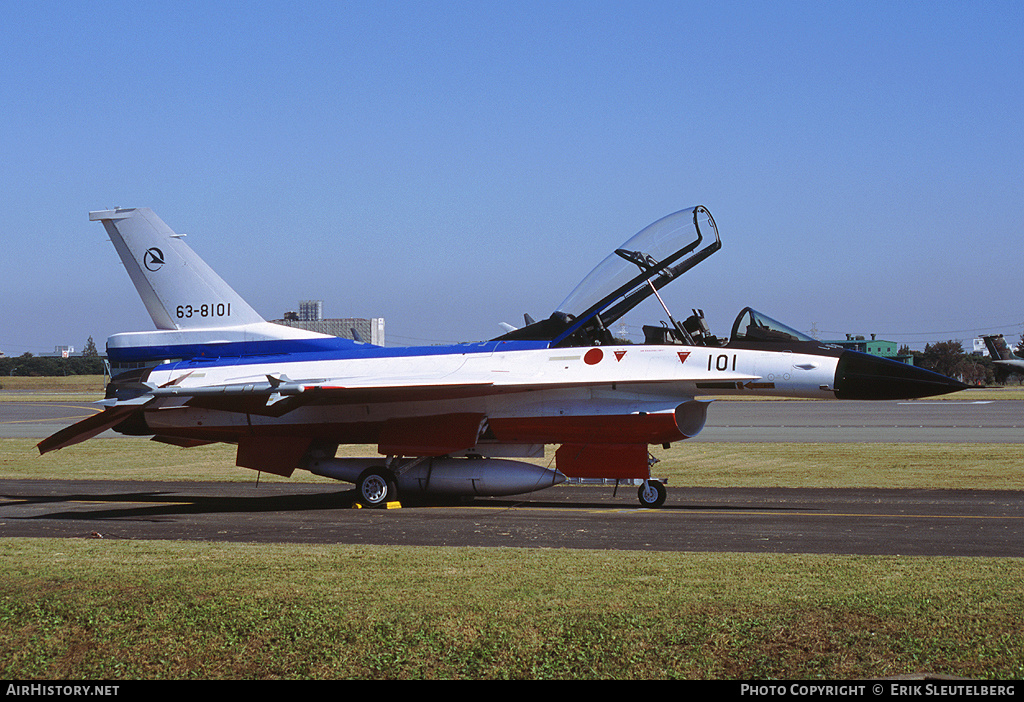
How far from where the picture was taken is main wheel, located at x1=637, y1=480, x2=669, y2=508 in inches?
603

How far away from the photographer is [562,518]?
14.1 m

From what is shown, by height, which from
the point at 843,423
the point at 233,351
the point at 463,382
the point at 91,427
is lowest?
the point at 843,423

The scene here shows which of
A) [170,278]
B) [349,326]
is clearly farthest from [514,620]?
[349,326]

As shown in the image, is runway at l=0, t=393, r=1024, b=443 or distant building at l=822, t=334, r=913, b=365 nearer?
distant building at l=822, t=334, r=913, b=365

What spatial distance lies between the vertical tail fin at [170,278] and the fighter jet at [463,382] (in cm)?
3

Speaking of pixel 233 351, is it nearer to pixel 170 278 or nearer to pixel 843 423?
pixel 170 278

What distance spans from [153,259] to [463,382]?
6803mm

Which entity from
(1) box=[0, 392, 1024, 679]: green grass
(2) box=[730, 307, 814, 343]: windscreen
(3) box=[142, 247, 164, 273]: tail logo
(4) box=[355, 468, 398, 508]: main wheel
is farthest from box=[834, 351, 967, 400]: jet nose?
(3) box=[142, 247, 164, 273]: tail logo

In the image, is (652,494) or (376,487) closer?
(652,494)

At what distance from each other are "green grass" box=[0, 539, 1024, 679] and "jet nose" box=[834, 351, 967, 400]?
16.3ft

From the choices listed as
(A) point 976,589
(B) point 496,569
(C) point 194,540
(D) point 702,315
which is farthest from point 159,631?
(D) point 702,315

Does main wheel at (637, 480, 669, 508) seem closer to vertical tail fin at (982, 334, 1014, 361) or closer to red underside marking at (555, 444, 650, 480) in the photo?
red underside marking at (555, 444, 650, 480)

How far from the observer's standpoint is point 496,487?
1596cm
